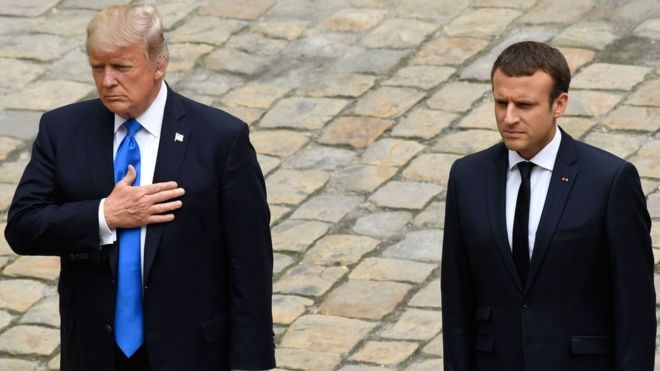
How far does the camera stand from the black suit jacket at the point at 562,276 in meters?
4.73

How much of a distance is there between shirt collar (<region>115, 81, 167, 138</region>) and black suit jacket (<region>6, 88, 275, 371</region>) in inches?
1.1

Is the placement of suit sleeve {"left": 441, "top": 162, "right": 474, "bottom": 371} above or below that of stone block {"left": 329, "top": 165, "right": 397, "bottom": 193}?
above

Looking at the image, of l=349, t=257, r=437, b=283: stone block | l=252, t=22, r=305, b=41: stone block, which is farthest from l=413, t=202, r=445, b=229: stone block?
l=252, t=22, r=305, b=41: stone block

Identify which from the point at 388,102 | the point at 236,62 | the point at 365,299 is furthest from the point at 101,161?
the point at 236,62

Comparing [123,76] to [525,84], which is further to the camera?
[123,76]

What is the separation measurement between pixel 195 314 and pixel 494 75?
4.38 ft

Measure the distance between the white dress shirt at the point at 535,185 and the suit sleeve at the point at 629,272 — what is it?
22cm

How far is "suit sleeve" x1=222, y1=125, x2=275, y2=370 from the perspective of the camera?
16.9 feet

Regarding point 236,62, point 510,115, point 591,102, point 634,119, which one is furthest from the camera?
point 236,62

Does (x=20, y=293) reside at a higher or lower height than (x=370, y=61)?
lower

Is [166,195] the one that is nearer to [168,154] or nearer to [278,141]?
[168,154]

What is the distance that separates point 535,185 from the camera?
484 cm

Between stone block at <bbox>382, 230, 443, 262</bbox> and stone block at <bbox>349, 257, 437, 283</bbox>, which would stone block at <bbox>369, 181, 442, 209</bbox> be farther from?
stone block at <bbox>349, 257, 437, 283</bbox>

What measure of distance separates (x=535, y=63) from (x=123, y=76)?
4.40 feet
